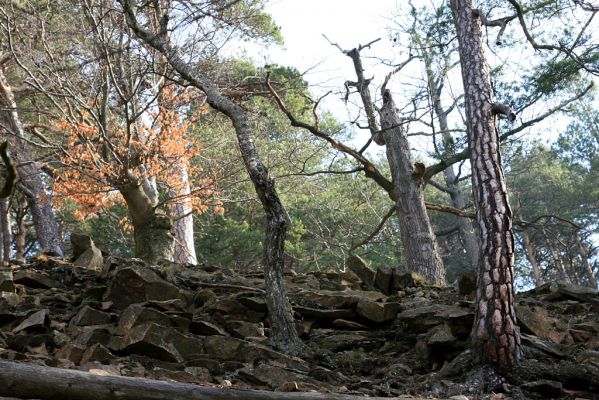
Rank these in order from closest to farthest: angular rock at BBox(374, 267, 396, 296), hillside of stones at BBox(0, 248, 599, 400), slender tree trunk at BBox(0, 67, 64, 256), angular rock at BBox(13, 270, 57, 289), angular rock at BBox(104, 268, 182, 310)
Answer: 1. hillside of stones at BBox(0, 248, 599, 400)
2. angular rock at BBox(104, 268, 182, 310)
3. angular rock at BBox(13, 270, 57, 289)
4. angular rock at BBox(374, 267, 396, 296)
5. slender tree trunk at BBox(0, 67, 64, 256)

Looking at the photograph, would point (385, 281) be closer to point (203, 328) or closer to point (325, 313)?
point (325, 313)

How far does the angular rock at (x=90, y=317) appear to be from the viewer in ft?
19.4

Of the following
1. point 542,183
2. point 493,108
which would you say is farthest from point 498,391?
point 542,183

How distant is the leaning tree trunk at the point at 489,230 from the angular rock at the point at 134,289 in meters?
3.14

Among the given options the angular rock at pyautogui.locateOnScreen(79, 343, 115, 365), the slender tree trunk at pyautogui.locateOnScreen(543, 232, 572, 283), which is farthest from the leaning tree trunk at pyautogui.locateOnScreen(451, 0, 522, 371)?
the slender tree trunk at pyautogui.locateOnScreen(543, 232, 572, 283)

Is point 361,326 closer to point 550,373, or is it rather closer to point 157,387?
point 550,373

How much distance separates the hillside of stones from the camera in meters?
5.00

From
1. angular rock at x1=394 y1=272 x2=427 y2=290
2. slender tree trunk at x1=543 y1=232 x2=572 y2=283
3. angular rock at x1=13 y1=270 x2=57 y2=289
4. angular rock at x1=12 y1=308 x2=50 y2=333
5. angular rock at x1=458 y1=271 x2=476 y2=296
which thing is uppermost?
slender tree trunk at x1=543 y1=232 x2=572 y2=283

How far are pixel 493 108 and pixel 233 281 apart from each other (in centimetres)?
366

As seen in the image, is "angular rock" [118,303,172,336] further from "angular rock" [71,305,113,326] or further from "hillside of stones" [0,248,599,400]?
"angular rock" [71,305,113,326]

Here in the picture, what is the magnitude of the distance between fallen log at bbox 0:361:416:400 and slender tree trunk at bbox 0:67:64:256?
10.5 metres

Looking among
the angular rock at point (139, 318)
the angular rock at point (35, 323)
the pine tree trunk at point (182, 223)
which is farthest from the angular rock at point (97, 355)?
the pine tree trunk at point (182, 223)

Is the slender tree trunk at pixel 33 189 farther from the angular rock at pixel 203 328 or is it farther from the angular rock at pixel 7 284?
the angular rock at pixel 203 328

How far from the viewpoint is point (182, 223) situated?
13.5 m
